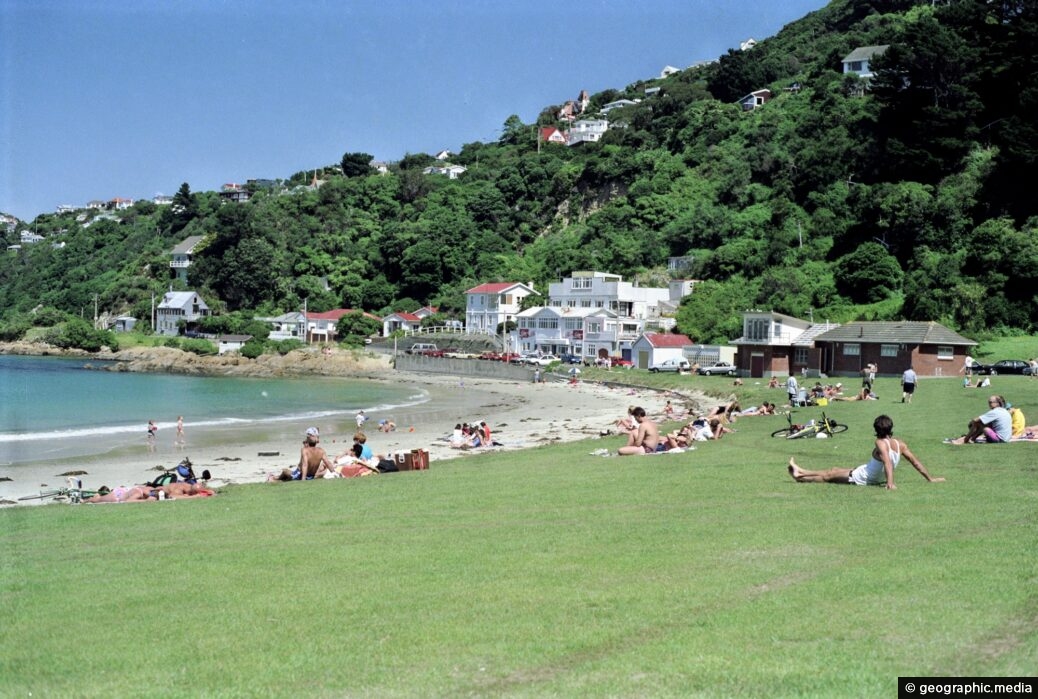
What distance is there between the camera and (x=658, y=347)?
71.8 m

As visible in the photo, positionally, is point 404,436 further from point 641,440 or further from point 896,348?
point 896,348

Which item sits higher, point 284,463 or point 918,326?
point 918,326

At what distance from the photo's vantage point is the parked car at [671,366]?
216 feet

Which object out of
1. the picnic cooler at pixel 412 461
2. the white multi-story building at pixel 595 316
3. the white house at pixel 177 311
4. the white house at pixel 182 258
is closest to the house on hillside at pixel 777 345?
the white multi-story building at pixel 595 316

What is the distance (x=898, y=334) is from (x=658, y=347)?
25176mm

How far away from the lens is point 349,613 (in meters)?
7.77

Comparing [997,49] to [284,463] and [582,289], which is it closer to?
[582,289]

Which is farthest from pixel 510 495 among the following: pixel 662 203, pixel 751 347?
pixel 662 203

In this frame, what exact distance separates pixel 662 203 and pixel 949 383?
6910 centimetres

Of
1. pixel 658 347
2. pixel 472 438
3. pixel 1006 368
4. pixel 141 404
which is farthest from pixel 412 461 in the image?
pixel 658 347

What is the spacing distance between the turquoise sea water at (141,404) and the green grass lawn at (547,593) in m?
22.6

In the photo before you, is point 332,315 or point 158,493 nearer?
point 158,493

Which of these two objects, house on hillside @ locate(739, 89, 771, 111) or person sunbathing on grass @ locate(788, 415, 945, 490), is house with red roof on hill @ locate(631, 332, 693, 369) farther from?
house on hillside @ locate(739, 89, 771, 111)

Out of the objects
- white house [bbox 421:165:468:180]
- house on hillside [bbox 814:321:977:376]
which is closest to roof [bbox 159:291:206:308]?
white house [bbox 421:165:468:180]
